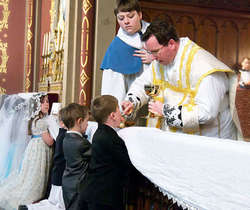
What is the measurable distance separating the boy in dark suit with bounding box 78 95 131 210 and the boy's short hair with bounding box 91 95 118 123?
0.06ft

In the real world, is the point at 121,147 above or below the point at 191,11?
below

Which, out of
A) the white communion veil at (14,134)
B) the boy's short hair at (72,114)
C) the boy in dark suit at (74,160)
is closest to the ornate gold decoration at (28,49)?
the white communion veil at (14,134)

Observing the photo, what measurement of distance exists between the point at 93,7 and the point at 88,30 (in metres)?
0.28

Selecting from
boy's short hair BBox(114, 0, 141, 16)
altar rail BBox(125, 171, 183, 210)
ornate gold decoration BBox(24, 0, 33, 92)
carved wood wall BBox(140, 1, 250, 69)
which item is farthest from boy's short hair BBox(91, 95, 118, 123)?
ornate gold decoration BBox(24, 0, 33, 92)

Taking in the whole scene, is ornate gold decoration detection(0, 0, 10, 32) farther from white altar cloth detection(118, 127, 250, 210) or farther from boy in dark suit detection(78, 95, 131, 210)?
white altar cloth detection(118, 127, 250, 210)

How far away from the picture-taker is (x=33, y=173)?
5.39m

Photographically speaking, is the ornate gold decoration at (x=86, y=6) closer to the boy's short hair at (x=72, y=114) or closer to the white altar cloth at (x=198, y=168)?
the boy's short hair at (x=72, y=114)

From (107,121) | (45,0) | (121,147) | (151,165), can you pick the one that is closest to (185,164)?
(151,165)

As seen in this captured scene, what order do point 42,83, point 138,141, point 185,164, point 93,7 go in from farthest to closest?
point 42,83 < point 93,7 < point 138,141 < point 185,164

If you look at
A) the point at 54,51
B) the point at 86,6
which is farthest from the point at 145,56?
the point at 54,51

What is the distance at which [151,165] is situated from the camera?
2307 mm

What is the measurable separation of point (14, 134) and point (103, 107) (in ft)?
10.3

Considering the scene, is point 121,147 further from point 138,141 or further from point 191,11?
point 191,11

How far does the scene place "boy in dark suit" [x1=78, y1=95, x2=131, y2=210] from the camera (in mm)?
2881
